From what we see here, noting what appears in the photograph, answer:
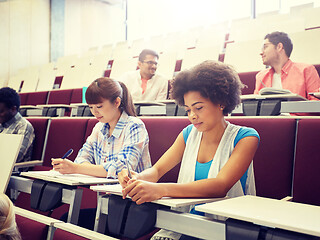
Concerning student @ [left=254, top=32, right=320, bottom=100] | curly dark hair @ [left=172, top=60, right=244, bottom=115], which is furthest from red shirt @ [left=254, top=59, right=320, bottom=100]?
curly dark hair @ [left=172, top=60, right=244, bottom=115]

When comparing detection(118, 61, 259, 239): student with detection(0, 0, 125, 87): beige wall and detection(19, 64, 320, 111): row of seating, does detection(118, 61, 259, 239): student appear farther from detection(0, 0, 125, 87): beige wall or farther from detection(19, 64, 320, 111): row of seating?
detection(0, 0, 125, 87): beige wall

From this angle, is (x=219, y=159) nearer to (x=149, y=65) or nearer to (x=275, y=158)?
→ (x=275, y=158)

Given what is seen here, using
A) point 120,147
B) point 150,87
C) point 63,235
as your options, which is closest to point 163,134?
point 120,147

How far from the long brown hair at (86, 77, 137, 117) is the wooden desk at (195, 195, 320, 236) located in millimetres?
389

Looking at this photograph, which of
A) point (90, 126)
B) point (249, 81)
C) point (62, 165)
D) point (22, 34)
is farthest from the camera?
point (22, 34)

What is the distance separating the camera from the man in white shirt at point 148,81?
147 cm

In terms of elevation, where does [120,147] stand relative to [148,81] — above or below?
below

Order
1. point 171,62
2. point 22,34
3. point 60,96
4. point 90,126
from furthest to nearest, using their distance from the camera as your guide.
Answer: point 22,34
point 60,96
point 171,62
point 90,126

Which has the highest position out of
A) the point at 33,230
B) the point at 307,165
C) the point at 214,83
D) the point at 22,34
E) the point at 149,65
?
the point at 22,34

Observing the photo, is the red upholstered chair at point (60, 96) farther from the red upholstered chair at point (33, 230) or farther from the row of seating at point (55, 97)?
the red upholstered chair at point (33, 230)

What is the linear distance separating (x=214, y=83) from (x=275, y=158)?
184mm

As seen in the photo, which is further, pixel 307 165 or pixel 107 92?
pixel 107 92

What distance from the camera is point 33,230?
0.52 metres

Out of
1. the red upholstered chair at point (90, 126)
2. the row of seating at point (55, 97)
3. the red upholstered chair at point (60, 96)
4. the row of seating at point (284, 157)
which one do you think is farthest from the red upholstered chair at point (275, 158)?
the red upholstered chair at point (60, 96)
